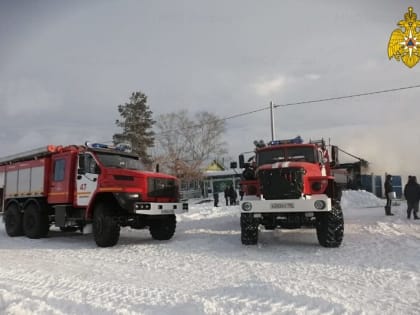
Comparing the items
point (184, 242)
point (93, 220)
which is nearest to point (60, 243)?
point (93, 220)

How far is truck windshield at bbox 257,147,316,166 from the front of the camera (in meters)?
10.2

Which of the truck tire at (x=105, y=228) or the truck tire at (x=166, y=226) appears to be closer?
the truck tire at (x=105, y=228)

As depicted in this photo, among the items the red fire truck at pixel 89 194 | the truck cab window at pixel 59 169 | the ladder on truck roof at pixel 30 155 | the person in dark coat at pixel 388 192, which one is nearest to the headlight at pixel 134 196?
the red fire truck at pixel 89 194

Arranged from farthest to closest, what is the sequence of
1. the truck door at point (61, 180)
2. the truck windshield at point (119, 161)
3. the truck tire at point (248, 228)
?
the truck door at point (61, 180)
the truck windshield at point (119, 161)
the truck tire at point (248, 228)

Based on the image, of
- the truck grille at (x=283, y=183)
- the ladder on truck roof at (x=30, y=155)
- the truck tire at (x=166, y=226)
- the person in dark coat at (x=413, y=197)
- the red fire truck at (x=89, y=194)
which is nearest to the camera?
the truck grille at (x=283, y=183)

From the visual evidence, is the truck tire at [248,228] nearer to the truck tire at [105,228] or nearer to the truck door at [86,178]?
the truck tire at [105,228]

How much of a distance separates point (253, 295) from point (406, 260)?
3.62 meters

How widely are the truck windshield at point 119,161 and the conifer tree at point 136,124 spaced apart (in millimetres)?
32779

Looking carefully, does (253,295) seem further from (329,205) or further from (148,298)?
(329,205)

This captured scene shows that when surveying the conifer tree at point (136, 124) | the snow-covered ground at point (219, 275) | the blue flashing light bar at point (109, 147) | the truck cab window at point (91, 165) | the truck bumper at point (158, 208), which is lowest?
the snow-covered ground at point (219, 275)

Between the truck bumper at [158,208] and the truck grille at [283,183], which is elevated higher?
the truck grille at [283,183]

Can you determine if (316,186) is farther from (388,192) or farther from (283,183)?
(388,192)

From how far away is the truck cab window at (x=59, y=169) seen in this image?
1205cm

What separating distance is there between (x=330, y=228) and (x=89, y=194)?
6.10 metres
